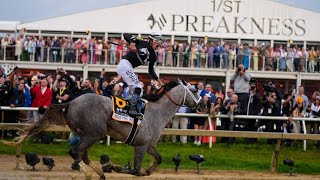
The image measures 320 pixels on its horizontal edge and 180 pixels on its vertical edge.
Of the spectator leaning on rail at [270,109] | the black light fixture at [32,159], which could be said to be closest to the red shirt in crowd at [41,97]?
the black light fixture at [32,159]

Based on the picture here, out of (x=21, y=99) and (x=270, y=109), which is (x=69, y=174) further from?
(x=270, y=109)

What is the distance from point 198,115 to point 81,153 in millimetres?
8149

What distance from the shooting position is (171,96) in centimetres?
1416

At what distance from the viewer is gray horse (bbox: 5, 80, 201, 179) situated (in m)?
12.9

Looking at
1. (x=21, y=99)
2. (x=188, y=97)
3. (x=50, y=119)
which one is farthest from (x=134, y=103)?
(x=21, y=99)

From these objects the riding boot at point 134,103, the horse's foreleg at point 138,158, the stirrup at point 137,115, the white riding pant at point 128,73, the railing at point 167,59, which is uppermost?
the railing at point 167,59

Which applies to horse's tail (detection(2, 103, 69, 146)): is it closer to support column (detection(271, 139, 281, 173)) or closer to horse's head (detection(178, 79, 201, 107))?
horse's head (detection(178, 79, 201, 107))

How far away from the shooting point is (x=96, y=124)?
12906 mm

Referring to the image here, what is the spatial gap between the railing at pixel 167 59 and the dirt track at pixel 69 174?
1435 centimetres

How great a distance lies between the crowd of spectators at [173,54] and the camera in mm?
32250

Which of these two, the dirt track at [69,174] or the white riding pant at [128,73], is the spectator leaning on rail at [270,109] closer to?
the dirt track at [69,174]

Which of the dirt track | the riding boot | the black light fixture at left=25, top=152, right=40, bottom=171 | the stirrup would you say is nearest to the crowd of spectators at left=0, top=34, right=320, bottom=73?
the dirt track

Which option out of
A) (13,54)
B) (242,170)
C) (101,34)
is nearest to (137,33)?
(101,34)

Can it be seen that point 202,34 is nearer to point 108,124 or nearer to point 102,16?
point 102,16
